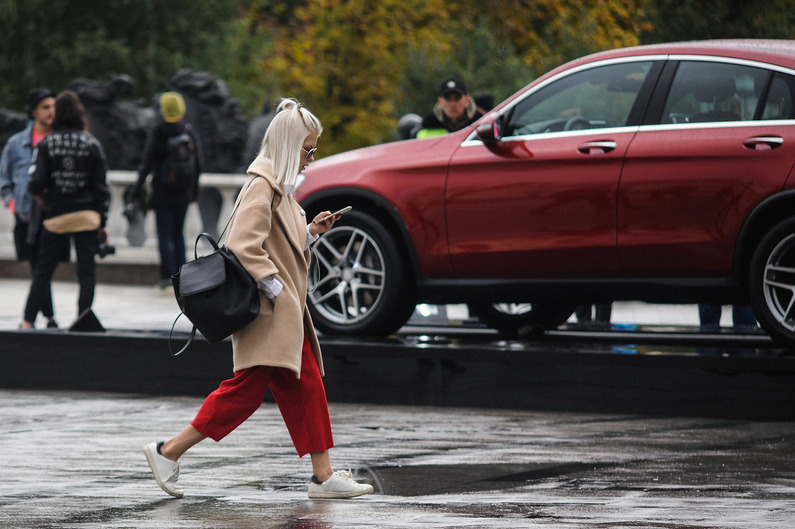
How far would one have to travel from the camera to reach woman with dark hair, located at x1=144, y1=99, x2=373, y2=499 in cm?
572

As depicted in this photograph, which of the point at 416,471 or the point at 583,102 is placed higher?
the point at 583,102

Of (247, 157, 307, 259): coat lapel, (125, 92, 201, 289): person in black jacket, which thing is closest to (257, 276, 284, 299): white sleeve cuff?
(247, 157, 307, 259): coat lapel

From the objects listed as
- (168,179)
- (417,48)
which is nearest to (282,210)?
(168,179)

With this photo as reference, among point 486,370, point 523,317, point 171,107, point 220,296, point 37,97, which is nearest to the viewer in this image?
point 220,296

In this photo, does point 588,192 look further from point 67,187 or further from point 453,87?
point 67,187

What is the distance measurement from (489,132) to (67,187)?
3672 mm

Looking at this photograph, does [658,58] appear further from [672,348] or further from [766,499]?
[766,499]

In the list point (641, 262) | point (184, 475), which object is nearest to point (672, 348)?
point (641, 262)

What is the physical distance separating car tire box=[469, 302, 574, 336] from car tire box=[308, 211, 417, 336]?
1.02 metres

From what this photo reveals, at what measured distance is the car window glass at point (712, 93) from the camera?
7.87m

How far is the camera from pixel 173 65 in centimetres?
4562

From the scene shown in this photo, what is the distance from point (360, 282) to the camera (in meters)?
8.81

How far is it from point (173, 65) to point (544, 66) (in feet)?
70.7

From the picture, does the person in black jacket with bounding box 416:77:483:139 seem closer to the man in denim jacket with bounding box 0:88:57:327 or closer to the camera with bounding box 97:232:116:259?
the camera with bounding box 97:232:116:259
